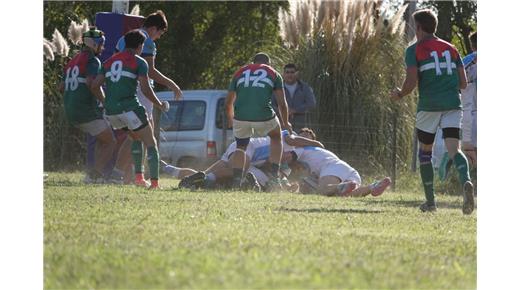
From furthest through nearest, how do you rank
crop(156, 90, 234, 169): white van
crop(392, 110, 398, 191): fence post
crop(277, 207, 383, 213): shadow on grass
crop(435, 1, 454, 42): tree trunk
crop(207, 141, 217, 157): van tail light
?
crop(435, 1, 454, 42): tree trunk, crop(156, 90, 234, 169): white van, crop(207, 141, 217, 157): van tail light, crop(392, 110, 398, 191): fence post, crop(277, 207, 383, 213): shadow on grass

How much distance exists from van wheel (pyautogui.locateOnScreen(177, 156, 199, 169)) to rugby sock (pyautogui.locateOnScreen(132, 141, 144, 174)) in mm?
5186

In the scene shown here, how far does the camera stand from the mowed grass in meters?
5.17

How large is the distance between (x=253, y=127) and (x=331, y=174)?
0.98m

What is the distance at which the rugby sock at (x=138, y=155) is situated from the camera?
1227 centimetres

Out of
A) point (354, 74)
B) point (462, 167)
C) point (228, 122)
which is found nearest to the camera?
point (462, 167)

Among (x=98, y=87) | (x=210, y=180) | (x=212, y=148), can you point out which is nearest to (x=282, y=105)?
(x=210, y=180)

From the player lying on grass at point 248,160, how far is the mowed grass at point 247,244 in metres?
1.98

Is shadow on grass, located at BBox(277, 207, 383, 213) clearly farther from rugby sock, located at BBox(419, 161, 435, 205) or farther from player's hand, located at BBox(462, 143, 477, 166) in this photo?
player's hand, located at BBox(462, 143, 477, 166)

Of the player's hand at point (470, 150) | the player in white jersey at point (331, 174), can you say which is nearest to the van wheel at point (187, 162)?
the player in white jersey at point (331, 174)

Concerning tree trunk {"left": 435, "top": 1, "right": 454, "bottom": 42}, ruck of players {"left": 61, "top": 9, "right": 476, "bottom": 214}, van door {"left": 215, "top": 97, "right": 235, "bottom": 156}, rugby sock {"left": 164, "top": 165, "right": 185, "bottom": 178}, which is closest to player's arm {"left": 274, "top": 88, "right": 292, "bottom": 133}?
ruck of players {"left": 61, "top": 9, "right": 476, "bottom": 214}

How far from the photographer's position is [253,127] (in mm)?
12555

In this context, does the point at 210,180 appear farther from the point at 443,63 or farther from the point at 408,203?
the point at 443,63

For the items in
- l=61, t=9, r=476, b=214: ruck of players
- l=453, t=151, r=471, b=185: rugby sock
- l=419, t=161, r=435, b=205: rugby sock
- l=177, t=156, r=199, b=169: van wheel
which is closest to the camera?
l=453, t=151, r=471, b=185: rugby sock
